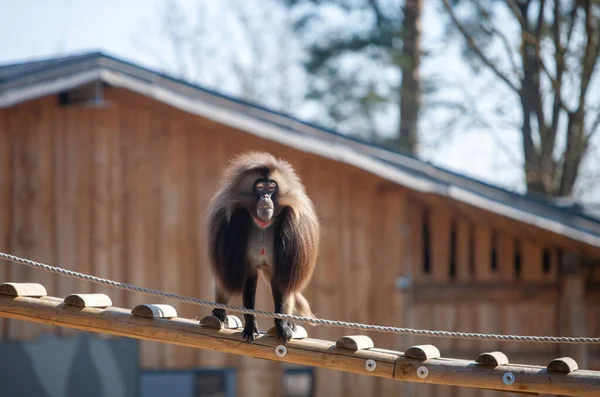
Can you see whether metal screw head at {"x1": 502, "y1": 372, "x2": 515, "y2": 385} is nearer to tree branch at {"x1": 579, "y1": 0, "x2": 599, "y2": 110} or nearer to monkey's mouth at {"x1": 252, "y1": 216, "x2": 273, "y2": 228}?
monkey's mouth at {"x1": 252, "y1": 216, "x2": 273, "y2": 228}

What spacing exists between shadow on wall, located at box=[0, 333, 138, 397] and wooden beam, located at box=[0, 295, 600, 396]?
3469 millimetres

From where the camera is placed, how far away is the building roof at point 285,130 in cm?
874

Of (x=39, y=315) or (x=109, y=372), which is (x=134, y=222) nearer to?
(x=109, y=372)

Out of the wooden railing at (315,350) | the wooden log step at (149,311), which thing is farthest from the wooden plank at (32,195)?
the wooden log step at (149,311)

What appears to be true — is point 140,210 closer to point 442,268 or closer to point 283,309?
point 442,268

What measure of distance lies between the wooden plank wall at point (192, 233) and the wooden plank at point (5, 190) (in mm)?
14

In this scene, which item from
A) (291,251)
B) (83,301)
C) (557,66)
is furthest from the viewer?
(557,66)

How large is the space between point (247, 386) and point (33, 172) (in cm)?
302

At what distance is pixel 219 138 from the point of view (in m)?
9.47

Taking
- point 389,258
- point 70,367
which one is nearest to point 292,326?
point 389,258

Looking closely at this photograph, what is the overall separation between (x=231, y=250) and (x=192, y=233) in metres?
3.81

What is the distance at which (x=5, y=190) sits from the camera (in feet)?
29.7

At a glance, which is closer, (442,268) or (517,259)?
(442,268)

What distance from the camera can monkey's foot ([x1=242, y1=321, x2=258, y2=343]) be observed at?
17.9ft
